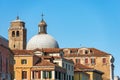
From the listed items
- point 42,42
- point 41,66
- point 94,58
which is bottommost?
point 41,66

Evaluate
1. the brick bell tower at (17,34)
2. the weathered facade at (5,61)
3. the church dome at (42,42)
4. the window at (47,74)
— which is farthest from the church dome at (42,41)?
the weathered facade at (5,61)

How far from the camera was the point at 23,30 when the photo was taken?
6486 inches

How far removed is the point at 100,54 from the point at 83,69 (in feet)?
78.3

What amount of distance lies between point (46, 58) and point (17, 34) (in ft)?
213

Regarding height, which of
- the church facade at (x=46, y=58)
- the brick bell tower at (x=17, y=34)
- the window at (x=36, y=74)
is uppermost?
the brick bell tower at (x=17, y=34)

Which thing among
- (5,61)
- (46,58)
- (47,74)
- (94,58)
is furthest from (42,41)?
(5,61)

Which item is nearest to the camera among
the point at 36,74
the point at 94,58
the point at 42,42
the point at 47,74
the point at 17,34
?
the point at 47,74

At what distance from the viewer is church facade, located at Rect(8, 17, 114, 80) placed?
94500 mm

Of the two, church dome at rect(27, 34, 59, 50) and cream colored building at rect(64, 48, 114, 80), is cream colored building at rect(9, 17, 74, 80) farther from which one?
cream colored building at rect(64, 48, 114, 80)

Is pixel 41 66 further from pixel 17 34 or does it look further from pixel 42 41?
pixel 17 34

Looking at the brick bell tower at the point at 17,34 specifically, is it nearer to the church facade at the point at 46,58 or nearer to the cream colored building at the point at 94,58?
the church facade at the point at 46,58

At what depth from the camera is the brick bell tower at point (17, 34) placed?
162m

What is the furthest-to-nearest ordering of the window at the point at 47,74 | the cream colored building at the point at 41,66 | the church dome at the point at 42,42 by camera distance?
the church dome at the point at 42,42 < the window at the point at 47,74 < the cream colored building at the point at 41,66

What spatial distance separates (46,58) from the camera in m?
101
